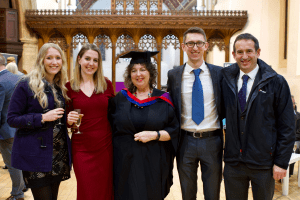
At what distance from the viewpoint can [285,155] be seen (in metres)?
1.83

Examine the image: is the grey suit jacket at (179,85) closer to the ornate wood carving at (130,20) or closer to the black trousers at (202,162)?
the black trousers at (202,162)

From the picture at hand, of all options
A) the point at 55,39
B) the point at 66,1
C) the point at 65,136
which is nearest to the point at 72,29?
the point at 55,39

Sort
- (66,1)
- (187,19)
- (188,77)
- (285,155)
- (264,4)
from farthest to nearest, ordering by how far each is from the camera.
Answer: (66,1) < (187,19) < (264,4) < (188,77) < (285,155)

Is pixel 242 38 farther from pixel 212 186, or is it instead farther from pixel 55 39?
pixel 55 39

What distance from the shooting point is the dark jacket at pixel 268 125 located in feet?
6.10

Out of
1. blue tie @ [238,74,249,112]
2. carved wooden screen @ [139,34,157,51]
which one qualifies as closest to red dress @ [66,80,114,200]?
blue tie @ [238,74,249,112]

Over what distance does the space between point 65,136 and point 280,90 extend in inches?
69.6

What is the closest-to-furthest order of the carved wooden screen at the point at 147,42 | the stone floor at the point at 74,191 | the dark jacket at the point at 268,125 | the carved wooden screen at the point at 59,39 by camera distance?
the dark jacket at the point at 268,125 → the stone floor at the point at 74,191 → the carved wooden screen at the point at 59,39 → the carved wooden screen at the point at 147,42

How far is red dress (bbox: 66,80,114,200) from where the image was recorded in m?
2.12

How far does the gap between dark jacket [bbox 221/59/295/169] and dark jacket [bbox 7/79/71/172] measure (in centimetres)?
151

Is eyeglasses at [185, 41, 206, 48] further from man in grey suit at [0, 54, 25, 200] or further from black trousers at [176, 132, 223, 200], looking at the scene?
man in grey suit at [0, 54, 25, 200]

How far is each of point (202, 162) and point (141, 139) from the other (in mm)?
613

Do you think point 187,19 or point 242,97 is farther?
point 187,19

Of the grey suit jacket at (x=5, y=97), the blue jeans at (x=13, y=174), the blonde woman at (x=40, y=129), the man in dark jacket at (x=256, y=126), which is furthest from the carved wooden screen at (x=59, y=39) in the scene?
the man in dark jacket at (x=256, y=126)
